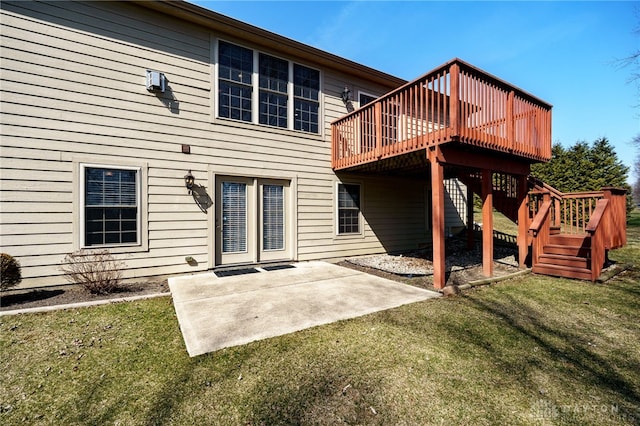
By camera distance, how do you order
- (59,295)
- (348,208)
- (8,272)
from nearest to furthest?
(8,272) → (59,295) → (348,208)

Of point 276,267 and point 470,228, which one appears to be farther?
point 470,228

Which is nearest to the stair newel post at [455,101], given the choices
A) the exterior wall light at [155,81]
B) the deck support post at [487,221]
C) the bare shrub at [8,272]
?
the deck support post at [487,221]

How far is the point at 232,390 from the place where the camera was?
2.12m

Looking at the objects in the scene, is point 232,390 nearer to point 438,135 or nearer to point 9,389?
→ point 9,389

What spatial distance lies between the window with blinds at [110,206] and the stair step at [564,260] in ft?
26.2

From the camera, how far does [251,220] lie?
6199 millimetres

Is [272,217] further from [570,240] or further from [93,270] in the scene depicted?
[570,240]

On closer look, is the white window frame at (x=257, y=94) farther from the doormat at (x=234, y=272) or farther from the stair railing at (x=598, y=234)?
the stair railing at (x=598, y=234)

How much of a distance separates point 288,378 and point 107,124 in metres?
5.22

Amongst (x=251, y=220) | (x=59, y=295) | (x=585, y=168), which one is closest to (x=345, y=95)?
(x=251, y=220)

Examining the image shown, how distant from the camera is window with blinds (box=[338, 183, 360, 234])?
297 inches

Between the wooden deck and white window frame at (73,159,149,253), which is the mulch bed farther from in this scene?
the wooden deck

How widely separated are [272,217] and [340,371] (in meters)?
4.54

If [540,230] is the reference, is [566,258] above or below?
below
